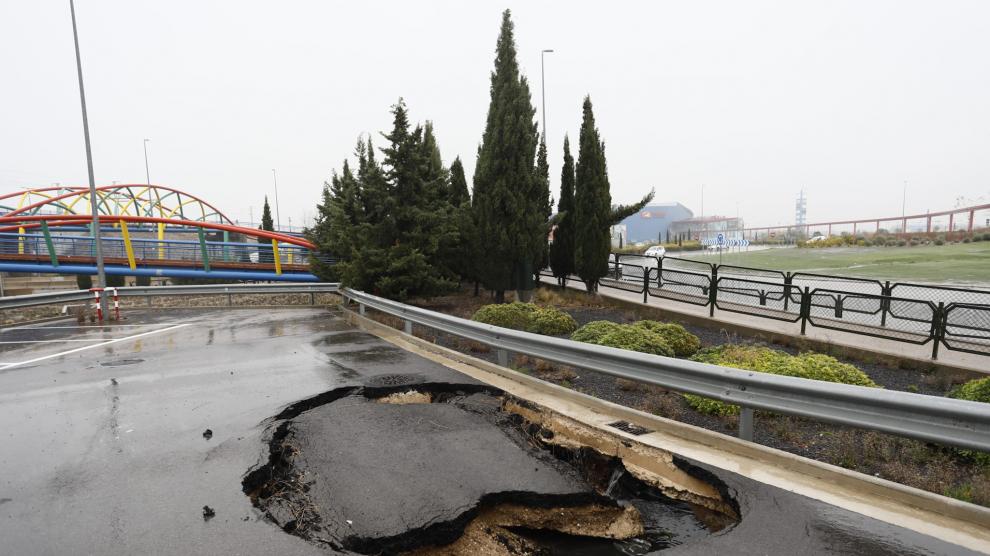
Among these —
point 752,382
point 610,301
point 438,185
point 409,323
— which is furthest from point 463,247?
point 752,382

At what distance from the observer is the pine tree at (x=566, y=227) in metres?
19.1

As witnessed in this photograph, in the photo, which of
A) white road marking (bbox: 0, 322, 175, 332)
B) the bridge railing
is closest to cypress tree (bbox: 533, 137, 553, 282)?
white road marking (bbox: 0, 322, 175, 332)

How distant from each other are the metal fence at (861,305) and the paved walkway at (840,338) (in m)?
0.15

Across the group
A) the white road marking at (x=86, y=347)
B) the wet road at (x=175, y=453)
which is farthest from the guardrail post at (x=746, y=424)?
the white road marking at (x=86, y=347)

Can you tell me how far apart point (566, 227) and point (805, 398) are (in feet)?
51.8

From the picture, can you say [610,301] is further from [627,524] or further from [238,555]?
[238,555]

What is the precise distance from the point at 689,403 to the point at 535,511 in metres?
3.21

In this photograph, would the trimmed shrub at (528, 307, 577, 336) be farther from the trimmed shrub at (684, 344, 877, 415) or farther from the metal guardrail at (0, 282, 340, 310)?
the metal guardrail at (0, 282, 340, 310)

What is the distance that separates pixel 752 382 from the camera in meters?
4.12

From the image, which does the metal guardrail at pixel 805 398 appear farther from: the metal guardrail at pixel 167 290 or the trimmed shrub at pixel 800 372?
the metal guardrail at pixel 167 290

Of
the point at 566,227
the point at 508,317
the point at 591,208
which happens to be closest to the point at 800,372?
the point at 508,317

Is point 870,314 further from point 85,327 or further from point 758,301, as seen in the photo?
point 85,327

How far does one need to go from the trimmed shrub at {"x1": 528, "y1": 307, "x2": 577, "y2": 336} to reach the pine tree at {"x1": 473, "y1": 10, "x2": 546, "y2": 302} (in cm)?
500

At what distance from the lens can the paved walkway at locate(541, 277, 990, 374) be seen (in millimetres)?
8312
